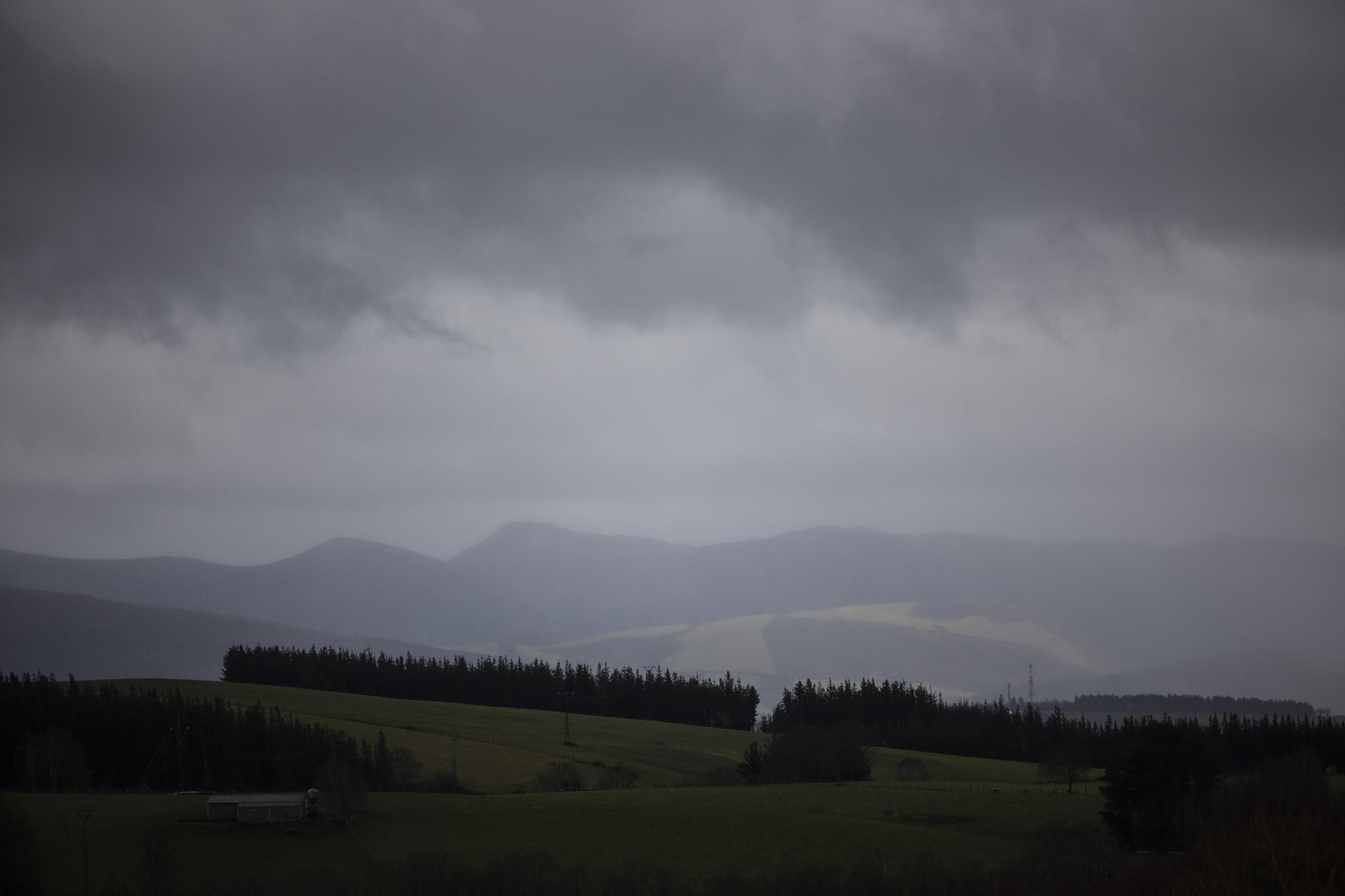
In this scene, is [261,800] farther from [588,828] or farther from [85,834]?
[588,828]

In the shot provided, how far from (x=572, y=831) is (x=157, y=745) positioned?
2444 inches

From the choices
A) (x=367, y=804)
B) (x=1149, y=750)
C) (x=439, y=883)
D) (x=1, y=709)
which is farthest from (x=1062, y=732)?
(x=1, y=709)

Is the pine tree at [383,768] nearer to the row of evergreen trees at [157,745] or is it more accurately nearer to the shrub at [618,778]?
the row of evergreen trees at [157,745]

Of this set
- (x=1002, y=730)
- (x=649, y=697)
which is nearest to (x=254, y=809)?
(x=1002, y=730)

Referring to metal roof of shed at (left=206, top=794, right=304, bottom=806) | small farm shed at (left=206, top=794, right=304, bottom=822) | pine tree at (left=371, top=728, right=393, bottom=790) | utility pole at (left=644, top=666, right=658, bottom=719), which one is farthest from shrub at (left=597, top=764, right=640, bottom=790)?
utility pole at (left=644, top=666, right=658, bottom=719)

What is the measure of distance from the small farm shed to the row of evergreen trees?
19.0 meters

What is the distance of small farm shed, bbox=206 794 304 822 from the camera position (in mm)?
73625

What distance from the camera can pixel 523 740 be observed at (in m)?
130

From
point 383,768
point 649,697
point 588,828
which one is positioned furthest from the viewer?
point 649,697

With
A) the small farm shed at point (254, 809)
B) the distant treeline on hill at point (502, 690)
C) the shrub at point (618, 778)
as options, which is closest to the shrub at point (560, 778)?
the shrub at point (618, 778)

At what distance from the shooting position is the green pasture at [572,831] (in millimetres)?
63531

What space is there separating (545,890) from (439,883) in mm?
5885

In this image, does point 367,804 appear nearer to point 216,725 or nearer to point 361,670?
point 216,725

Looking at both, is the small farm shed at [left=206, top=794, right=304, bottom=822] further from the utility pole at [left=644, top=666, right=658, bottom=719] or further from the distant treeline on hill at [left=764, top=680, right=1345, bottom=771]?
the utility pole at [left=644, top=666, right=658, bottom=719]
